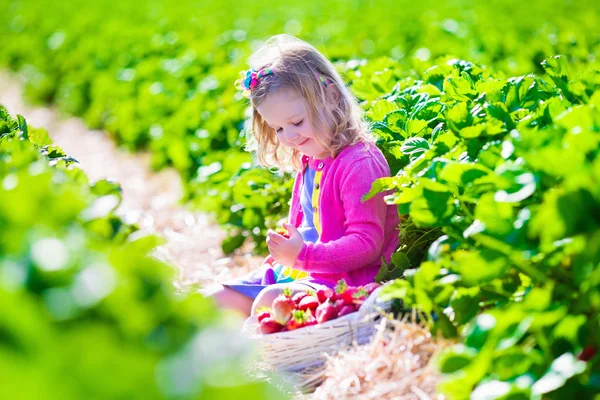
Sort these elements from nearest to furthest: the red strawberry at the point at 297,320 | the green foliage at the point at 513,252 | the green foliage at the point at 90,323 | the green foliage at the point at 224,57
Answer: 1. the green foliage at the point at 90,323
2. the green foliage at the point at 513,252
3. the red strawberry at the point at 297,320
4. the green foliage at the point at 224,57

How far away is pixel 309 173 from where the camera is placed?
3789mm

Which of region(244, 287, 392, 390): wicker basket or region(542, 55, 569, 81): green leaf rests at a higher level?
region(542, 55, 569, 81): green leaf

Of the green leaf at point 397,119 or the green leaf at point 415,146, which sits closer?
the green leaf at point 415,146

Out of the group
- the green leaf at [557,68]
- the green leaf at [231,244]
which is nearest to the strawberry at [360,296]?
the green leaf at [557,68]

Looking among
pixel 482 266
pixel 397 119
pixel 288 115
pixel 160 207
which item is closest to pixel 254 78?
pixel 288 115

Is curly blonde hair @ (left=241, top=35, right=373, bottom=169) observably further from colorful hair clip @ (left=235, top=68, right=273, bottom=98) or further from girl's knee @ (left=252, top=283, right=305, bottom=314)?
girl's knee @ (left=252, top=283, right=305, bottom=314)

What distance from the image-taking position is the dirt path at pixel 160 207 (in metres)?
4.96

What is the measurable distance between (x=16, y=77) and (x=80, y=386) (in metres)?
13.2

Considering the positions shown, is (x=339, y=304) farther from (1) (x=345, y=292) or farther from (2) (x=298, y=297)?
(2) (x=298, y=297)

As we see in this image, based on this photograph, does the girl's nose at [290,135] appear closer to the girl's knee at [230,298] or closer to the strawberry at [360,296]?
the girl's knee at [230,298]

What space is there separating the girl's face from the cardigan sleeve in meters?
Answer: 0.25

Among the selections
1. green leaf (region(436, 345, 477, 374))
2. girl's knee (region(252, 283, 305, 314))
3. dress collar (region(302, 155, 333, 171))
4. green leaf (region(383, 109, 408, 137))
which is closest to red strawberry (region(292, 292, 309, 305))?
girl's knee (region(252, 283, 305, 314))

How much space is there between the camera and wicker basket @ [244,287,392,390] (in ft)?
9.20

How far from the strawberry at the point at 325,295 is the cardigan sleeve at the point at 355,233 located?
0.25 m
